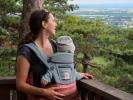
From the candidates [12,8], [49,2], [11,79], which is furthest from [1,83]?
[49,2]

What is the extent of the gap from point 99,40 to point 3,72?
3325 mm

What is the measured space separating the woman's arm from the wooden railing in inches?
9.6

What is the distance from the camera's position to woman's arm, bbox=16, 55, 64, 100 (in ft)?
7.80

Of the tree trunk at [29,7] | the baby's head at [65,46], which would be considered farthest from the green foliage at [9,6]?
the baby's head at [65,46]

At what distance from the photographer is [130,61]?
13445 mm

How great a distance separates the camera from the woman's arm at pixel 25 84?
2379 mm

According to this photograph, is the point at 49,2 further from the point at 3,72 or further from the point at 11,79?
the point at 11,79

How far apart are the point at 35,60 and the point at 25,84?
0.49ft

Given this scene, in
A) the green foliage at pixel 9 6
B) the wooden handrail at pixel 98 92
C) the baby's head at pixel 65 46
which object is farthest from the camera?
the green foliage at pixel 9 6

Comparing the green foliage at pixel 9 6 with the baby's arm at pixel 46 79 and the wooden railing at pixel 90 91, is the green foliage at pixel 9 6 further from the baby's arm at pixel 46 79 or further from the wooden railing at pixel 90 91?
the baby's arm at pixel 46 79

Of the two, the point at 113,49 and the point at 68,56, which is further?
the point at 113,49

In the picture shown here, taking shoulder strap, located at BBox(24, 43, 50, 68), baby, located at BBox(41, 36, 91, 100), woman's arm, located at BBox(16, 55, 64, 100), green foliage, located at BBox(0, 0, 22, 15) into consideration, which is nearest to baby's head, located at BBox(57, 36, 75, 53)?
baby, located at BBox(41, 36, 91, 100)

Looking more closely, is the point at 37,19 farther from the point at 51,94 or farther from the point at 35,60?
the point at 51,94

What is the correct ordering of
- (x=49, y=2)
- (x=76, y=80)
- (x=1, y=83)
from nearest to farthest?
(x=76, y=80)
(x=1, y=83)
(x=49, y=2)
